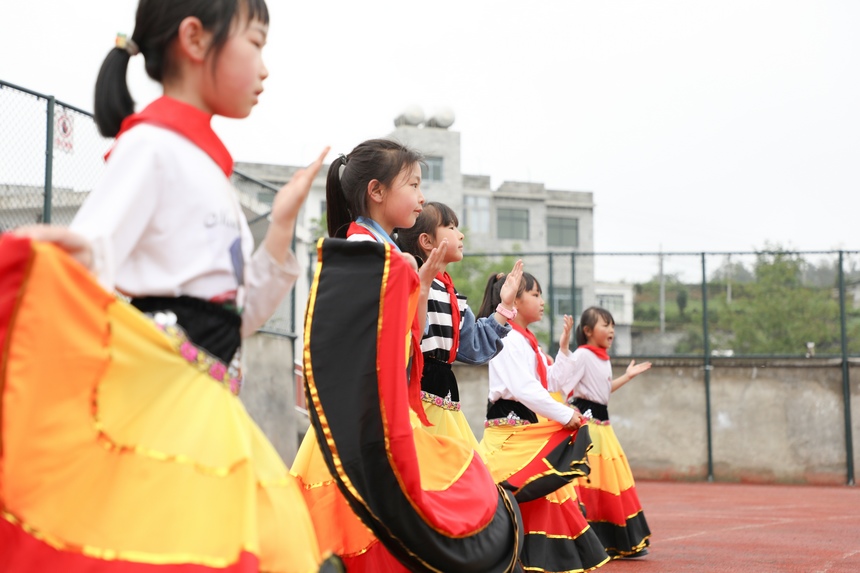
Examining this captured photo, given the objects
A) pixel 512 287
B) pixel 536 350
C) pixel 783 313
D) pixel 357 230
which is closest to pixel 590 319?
pixel 536 350

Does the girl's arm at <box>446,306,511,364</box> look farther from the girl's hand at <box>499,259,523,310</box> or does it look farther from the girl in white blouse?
the girl in white blouse

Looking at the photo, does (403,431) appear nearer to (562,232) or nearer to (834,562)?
(834,562)

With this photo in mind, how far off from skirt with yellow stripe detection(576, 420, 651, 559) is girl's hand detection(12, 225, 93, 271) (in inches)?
258

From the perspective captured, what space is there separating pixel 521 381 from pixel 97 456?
441 centimetres

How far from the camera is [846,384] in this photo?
1825 centimetres

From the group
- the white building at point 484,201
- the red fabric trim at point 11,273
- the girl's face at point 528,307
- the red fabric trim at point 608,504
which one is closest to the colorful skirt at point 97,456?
the red fabric trim at point 11,273

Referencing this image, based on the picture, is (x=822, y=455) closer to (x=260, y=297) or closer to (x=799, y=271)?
(x=799, y=271)

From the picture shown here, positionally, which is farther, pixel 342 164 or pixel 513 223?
pixel 513 223

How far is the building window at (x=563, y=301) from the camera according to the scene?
19234 millimetres

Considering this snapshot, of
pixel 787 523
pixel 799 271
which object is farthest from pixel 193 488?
pixel 799 271

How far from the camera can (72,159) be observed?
358 inches

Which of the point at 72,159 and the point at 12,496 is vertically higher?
the point at 72,159

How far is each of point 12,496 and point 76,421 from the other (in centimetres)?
17

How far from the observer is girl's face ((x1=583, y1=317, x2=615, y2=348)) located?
9023mm
